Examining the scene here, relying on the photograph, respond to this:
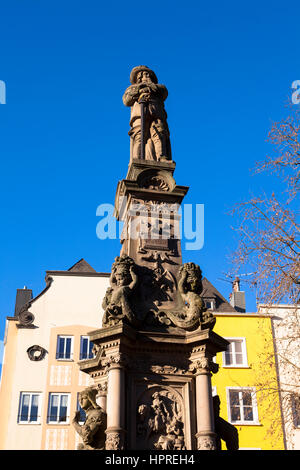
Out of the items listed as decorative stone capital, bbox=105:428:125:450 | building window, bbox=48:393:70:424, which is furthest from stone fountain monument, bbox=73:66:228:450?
building window, bbox=48:393:70:424

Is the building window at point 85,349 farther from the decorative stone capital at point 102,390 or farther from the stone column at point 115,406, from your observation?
the stone column at point 115,406

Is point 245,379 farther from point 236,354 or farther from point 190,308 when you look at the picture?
point 190,308

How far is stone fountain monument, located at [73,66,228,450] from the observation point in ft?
29.8

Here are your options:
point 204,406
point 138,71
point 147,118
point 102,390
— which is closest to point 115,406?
point 102,390

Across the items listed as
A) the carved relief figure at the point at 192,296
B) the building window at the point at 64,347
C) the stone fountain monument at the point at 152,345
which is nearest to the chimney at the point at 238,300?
the building window at the point at 64,347

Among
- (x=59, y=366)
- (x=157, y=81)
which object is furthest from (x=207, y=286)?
(x=157, y=81)

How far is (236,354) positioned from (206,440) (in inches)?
789

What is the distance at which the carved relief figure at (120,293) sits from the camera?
31.6 ft

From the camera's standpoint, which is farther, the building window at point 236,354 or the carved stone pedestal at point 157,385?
the building window at point 236,354

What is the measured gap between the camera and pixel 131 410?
30.3 feet

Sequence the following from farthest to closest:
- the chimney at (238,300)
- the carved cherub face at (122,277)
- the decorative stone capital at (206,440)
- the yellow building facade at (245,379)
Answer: the chimney at (238,300), the yellow building facade at (245,379), the carved cherub face at (122,277), the decorative stone capital at (206,440)

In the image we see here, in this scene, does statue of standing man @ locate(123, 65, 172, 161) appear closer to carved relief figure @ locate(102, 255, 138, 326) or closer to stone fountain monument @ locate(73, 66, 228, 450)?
stone fountain monument @ locate(73, 66, 228, 450)

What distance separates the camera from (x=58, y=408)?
26641 mm

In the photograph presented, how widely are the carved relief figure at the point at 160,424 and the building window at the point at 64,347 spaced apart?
19.1m
